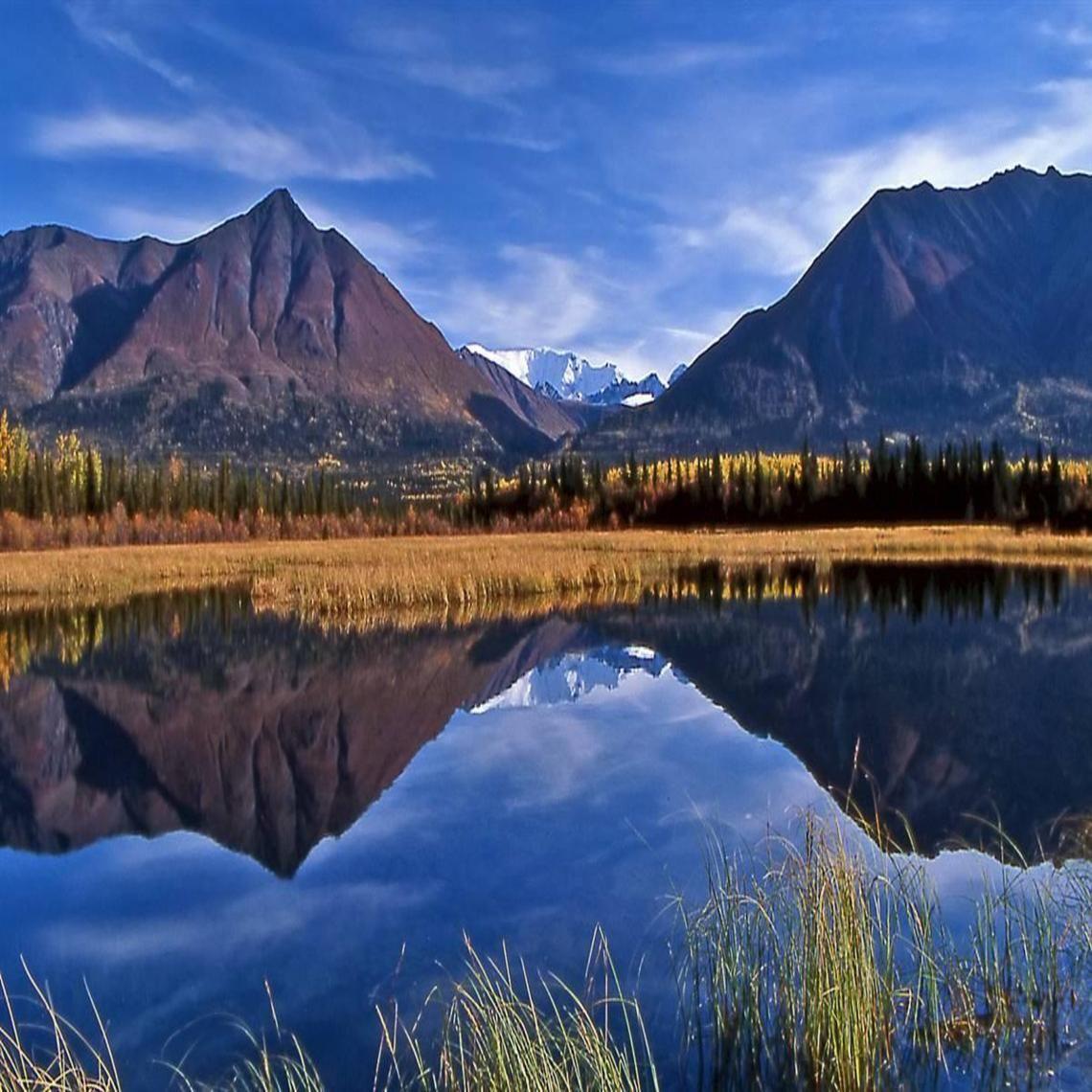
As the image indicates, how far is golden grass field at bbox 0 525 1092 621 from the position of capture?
43125mm

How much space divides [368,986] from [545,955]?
170 cm

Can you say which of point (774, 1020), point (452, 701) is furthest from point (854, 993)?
point (452, 701)

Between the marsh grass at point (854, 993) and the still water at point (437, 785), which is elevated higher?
the marsh grass at point (854, 993)

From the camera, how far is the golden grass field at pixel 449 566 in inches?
1698

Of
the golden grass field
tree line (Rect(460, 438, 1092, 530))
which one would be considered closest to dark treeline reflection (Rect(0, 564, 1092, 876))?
the golden grass field

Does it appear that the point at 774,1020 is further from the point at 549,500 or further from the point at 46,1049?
the point at 549,500

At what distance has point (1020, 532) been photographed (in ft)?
284

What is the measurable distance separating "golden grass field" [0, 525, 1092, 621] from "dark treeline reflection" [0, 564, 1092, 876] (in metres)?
4.50

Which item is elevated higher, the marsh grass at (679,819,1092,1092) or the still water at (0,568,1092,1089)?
the marsh grass at (679,819,1092,1092)

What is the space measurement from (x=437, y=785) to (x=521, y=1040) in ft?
38.2

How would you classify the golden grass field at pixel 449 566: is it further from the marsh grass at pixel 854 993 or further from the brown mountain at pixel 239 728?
the marsh grass at pixel 854 993

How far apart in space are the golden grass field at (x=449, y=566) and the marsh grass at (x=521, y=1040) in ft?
100

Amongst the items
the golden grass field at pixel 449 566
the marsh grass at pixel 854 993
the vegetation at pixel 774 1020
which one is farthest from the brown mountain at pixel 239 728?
the golden grass field at pixel 449 566

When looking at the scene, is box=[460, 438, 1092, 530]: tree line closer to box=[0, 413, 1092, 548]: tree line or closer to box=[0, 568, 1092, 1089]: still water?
box=[0, 413, 1092, 548]: tree line
